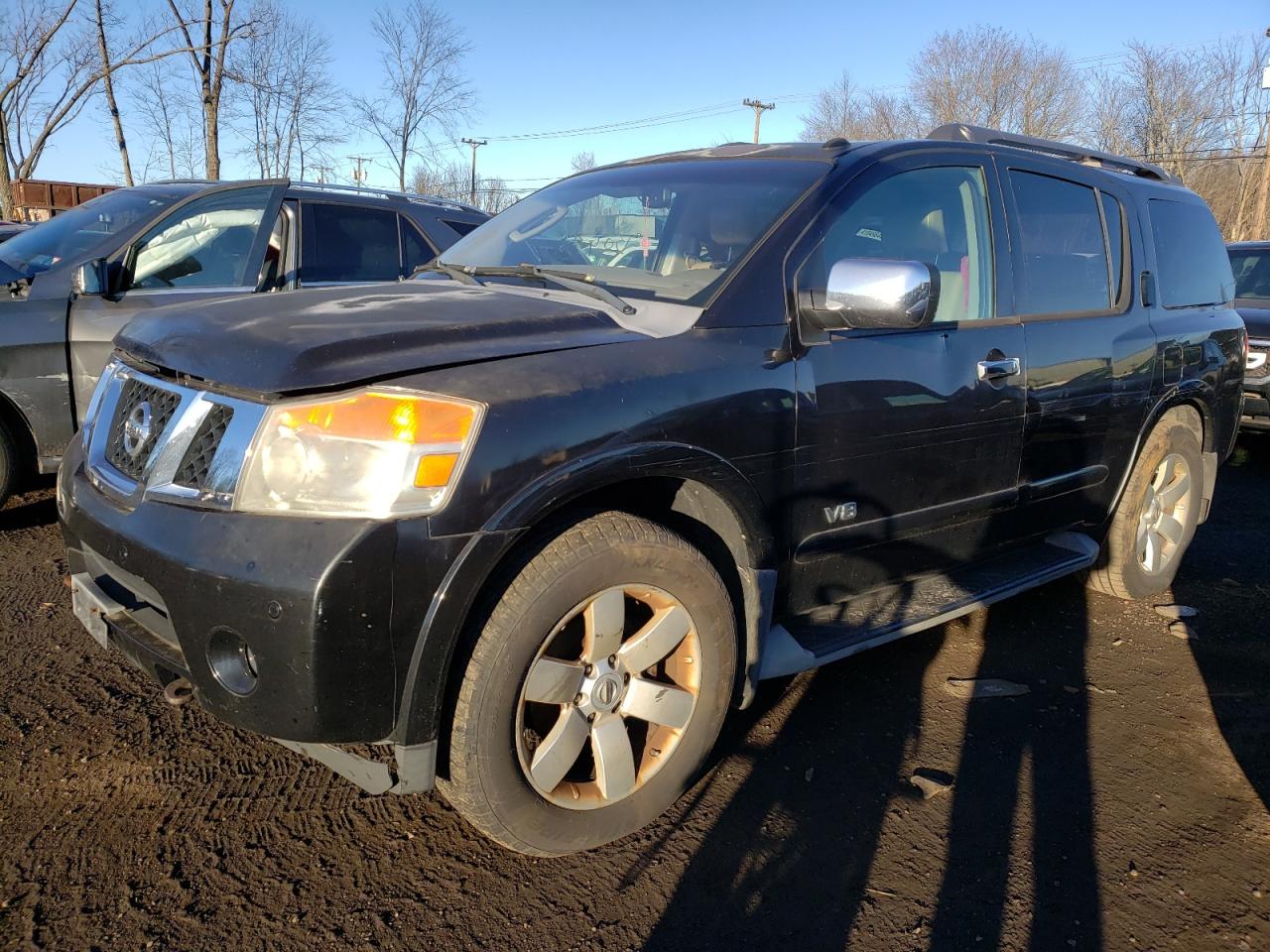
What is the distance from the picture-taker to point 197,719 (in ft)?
9.97

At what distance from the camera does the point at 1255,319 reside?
807 cm

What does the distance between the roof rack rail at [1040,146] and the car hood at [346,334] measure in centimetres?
196

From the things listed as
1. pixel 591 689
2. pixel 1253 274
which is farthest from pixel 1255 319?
pixel 591 689

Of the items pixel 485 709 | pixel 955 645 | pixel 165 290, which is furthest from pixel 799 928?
pixel 165 290

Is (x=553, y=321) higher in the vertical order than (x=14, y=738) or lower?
higher

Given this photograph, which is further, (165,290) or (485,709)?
(165,290)

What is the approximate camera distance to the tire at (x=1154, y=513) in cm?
429

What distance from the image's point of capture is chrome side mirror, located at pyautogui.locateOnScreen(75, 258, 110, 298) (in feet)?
14.8

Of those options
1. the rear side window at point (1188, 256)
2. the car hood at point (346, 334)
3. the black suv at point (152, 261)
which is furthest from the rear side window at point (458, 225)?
the rear side window at point (1188, 256)

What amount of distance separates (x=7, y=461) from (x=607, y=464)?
3.75m

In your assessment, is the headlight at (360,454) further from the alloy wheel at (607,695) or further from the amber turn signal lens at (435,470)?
the alloy wheel at (607,695)

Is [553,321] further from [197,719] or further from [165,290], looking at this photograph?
[165,290]

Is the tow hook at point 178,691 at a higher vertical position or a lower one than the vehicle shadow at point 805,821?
higher

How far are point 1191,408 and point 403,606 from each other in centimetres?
417
